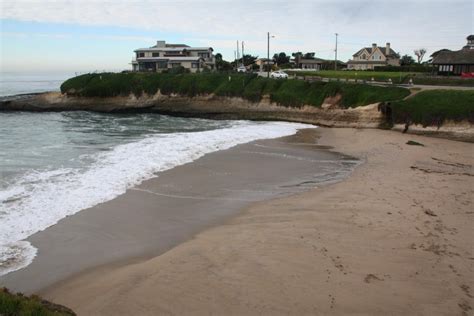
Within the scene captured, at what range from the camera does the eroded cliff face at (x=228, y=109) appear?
33.8 m

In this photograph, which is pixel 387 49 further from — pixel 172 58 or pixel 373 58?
pixel 172 58

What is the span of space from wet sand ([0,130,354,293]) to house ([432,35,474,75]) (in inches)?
1342

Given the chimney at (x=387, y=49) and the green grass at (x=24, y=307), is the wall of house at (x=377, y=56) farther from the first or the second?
the green grass at (x=24, y=307)

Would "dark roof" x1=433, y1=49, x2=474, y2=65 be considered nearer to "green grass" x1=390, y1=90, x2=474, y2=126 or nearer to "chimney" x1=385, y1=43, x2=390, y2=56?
"green grass" x1=390, y1=90, x2=474, y2=126

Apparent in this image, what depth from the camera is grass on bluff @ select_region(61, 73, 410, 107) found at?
37.7 meters

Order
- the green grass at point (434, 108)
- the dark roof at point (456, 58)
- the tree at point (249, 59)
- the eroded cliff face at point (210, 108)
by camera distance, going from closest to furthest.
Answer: the green grass at point (434, 108) → the eroded cliff face at point (210, 108) → the dark roof at point (456, 58) → the tree at point (249, 59)

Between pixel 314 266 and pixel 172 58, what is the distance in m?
75.3

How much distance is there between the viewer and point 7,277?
30.4ft

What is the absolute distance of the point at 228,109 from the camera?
149 feet

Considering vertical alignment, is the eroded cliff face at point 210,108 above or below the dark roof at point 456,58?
below

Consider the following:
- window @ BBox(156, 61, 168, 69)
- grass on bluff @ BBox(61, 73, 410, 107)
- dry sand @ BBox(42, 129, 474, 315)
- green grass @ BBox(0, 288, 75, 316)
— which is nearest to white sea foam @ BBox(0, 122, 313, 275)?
dry sand @ BBox(42, 129, 474, 315)

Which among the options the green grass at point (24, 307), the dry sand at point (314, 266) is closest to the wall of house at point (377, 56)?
the dry sand at point (314, 266)

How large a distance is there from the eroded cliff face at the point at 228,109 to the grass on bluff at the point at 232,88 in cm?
70

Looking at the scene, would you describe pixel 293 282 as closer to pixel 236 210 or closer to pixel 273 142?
pixel 236 210
